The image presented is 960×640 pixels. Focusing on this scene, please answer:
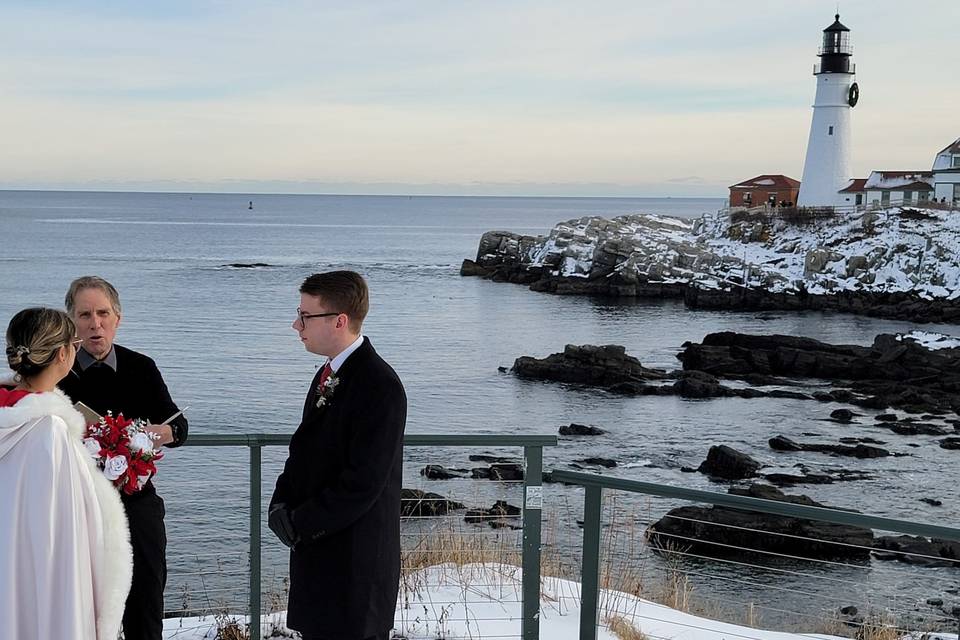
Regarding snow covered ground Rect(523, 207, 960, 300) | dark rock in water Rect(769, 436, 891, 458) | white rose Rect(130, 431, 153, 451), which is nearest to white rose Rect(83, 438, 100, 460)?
white rose Rect(130, 431, 153, 451)

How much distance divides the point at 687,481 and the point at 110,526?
19122 mm

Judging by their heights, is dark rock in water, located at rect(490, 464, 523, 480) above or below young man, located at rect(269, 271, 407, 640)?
below

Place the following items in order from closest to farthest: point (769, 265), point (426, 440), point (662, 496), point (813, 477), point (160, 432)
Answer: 1. point (160, 432)
2. point (662, 496)
3. point (426, 440)
4. point (813, 477)
5. point (769, 265)

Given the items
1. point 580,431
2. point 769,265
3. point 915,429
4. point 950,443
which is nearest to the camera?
point 950,443

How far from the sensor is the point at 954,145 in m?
67.1

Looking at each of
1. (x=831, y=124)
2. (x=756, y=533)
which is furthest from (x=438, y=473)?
(x=831, y=124)

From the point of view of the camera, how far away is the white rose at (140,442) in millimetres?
3688

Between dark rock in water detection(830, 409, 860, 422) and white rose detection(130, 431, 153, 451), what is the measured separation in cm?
2615

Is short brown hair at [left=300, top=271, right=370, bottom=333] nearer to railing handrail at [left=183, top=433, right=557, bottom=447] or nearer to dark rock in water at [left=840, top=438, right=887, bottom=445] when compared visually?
railing handrail at [left=183, top=433, right=557, bottom=447]

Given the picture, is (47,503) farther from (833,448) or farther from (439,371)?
(439,371)

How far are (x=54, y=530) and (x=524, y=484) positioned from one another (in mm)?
2033

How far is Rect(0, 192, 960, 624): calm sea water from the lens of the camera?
19703 mm

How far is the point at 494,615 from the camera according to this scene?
5402mm

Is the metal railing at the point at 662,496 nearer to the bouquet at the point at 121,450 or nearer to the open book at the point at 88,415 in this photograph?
the bouquet at the point at 121,450
